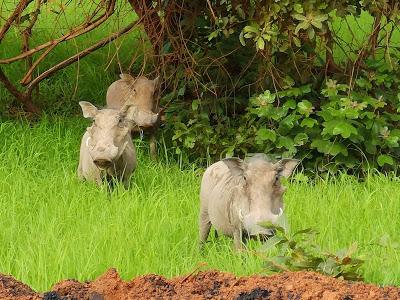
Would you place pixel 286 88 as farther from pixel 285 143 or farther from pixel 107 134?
pixel 107 134

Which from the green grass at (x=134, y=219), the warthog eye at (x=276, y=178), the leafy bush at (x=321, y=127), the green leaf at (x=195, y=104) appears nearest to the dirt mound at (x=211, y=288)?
the green grass at (x=134, y=219)

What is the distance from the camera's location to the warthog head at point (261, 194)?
5105 mm

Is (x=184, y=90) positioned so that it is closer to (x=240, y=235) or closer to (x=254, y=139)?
(x=254, y=139)

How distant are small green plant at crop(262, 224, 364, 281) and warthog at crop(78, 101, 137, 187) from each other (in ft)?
8.18

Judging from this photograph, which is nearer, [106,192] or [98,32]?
[106,192]

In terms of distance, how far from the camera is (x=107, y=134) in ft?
22.7

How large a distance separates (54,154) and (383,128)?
2.77 m

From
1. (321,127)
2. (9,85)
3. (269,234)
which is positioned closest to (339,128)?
(321,127)

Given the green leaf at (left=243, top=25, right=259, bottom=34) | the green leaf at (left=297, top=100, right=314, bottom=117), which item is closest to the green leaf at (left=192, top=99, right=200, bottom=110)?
the green leaf at (left=297, top=100, right=314, bottom=117)

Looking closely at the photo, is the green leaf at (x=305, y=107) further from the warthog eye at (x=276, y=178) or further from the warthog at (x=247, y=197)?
the warthog eye at (x=276, y=178)

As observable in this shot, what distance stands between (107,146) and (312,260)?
8.89ft

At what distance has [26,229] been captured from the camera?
6125mm

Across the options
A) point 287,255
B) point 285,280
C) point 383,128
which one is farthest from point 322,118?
point 285,280

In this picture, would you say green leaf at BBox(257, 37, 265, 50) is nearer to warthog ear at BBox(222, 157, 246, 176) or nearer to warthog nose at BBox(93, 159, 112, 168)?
warthog nose at BBox(93, 159, 112, 168)
